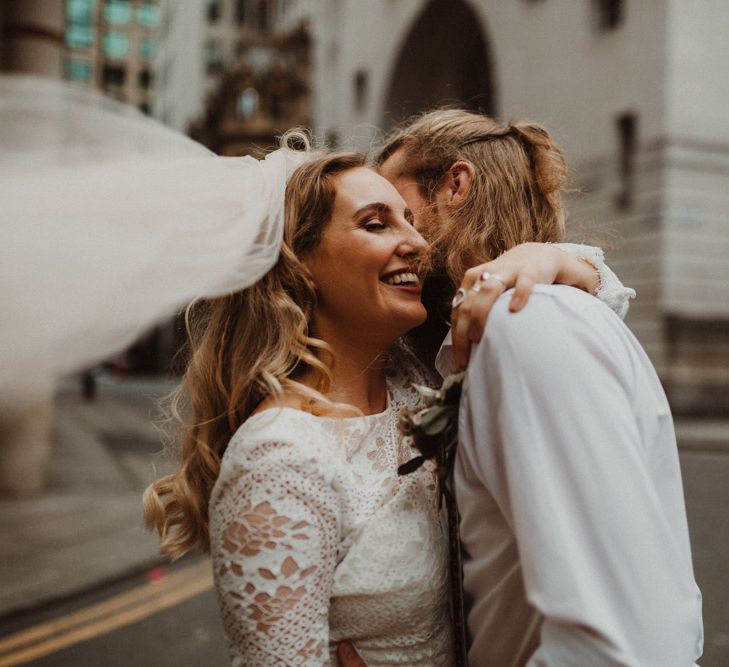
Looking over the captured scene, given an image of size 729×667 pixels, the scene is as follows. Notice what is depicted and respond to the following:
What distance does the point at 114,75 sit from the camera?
76.7 meters

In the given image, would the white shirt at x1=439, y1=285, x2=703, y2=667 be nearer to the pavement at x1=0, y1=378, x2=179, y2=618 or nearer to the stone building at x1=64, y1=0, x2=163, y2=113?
the pavement at x1=0, y1=378, x2=179, y2=618

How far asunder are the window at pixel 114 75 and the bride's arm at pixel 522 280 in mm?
78701

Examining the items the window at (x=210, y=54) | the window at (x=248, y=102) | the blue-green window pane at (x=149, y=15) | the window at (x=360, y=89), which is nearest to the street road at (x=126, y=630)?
the window at (x=360, y=89)

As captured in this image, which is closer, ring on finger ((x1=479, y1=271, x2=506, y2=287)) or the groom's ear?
ring on finger ((x1=479, y1=271, x2=506, y2=287))

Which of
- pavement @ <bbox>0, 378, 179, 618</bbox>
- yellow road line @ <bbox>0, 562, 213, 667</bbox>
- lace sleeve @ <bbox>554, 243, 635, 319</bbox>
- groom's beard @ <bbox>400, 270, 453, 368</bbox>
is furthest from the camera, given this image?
pavement @ <bbox>0, 378, 179, 618</bbox>

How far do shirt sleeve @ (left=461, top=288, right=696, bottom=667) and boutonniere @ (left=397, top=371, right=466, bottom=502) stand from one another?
0.28 metres

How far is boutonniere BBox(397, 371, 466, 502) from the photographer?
1735 millimetres

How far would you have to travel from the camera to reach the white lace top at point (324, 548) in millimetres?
1692

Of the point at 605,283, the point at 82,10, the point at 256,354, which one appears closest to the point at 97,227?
the point at 256,354

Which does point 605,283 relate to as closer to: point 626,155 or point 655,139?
point 655,139

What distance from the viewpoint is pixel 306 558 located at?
5.59 feet

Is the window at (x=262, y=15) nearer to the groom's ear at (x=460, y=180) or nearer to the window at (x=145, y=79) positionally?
the window at (x=145, y=79)

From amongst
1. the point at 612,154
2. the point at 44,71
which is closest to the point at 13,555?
the point at 44,71

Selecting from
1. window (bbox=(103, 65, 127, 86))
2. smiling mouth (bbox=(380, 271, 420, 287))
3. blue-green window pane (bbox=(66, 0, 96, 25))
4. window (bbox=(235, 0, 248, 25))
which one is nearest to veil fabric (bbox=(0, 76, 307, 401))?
smiling mouth (bbox=(380, 271, 420, 287))
